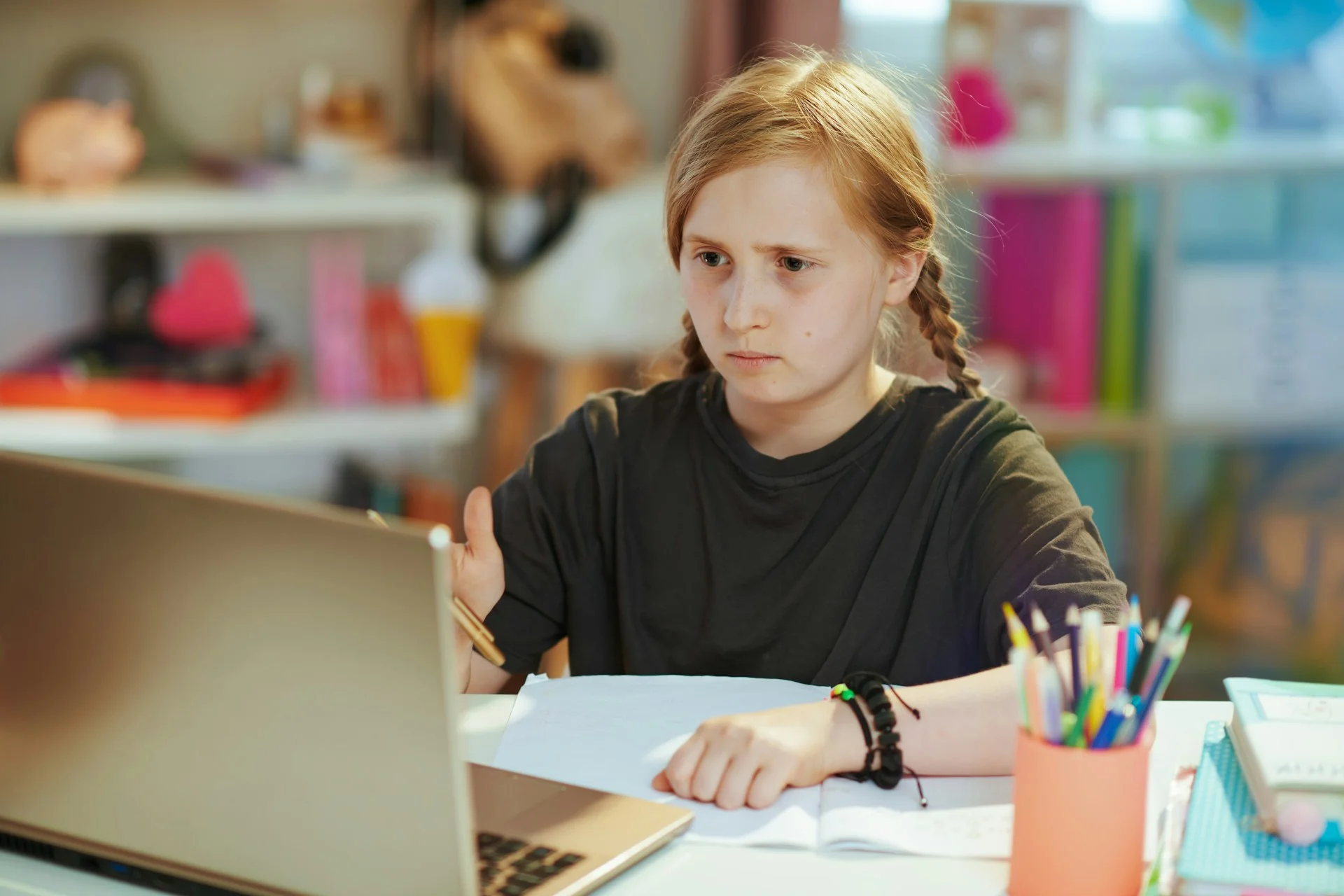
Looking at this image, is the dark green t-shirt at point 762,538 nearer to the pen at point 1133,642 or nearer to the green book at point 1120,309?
the pen at point 1133,642

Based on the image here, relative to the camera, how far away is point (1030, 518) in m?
1.04

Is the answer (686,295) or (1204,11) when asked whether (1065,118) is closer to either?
(1204,11)

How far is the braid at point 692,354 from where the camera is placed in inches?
50.5

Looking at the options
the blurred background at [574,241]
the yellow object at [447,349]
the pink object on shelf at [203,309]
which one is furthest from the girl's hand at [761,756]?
the pink object on shelf at [203,309]

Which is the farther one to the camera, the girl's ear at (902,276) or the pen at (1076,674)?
the girl's ear at (902,276)

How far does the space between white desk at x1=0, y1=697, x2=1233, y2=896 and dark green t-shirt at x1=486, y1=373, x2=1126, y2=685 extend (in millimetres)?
327

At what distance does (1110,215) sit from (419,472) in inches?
49.7

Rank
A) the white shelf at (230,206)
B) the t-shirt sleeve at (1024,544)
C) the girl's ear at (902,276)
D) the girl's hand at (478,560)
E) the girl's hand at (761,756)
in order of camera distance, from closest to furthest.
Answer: the girl's hand at (761,756), the t-shirt sleeve at (1024,544), the girl's hand at (478,560), the girl's ear at (902,276), the white shelf at (230,206)

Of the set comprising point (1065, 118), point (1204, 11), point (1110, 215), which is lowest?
point (1110, 215)

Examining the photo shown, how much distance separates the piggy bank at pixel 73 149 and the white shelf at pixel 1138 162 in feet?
4.17

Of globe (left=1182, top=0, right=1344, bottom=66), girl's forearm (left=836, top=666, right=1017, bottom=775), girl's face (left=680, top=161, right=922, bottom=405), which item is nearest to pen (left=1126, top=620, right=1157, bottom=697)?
girl's forearm (left=836, top=666, right=1017, bottom=775)

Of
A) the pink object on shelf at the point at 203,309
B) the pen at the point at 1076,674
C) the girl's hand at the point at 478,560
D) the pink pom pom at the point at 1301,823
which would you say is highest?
the pink object on shelf at the point at 203,309

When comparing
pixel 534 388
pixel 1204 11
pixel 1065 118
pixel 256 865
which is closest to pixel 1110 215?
pixel 1065 118

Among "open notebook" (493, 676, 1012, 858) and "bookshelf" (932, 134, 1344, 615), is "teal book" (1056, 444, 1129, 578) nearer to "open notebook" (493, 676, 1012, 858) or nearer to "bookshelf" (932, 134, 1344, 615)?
"bookshelf" (932, 134, 1344, 615)
